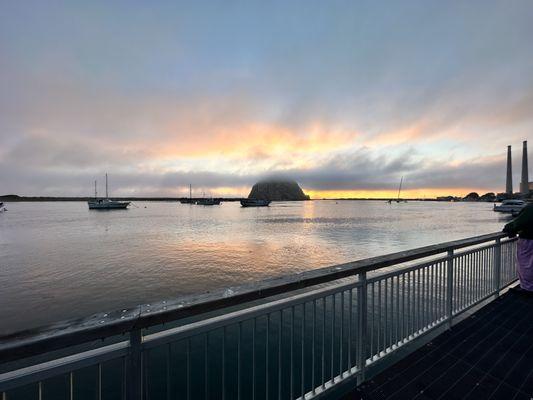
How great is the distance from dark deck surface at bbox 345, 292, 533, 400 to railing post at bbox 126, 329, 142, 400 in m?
2.18

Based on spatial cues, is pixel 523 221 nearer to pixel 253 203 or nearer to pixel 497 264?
pixel 497 264

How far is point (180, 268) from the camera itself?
14102 mm

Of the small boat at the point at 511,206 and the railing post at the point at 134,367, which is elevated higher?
the railing post at the point at 134,367

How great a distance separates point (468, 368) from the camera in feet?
11.0

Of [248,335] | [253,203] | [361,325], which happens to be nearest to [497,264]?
[361,325]

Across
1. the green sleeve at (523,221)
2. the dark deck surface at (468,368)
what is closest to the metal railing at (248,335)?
the dark deck surface at (468,368)

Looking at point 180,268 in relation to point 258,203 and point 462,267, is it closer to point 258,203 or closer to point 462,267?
point 462,267

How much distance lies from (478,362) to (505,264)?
3474mm

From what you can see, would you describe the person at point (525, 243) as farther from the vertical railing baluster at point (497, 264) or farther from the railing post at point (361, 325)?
the railing post at point (361, 325)

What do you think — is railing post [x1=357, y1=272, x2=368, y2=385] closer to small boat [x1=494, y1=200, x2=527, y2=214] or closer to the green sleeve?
the green sleeve

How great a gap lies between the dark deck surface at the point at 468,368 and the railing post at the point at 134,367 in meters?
2.18

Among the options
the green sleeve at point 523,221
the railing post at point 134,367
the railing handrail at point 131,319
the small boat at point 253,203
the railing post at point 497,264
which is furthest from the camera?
the small boat at point 253,203

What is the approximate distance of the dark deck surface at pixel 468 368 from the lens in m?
2.93

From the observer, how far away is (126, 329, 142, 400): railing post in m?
1.66
